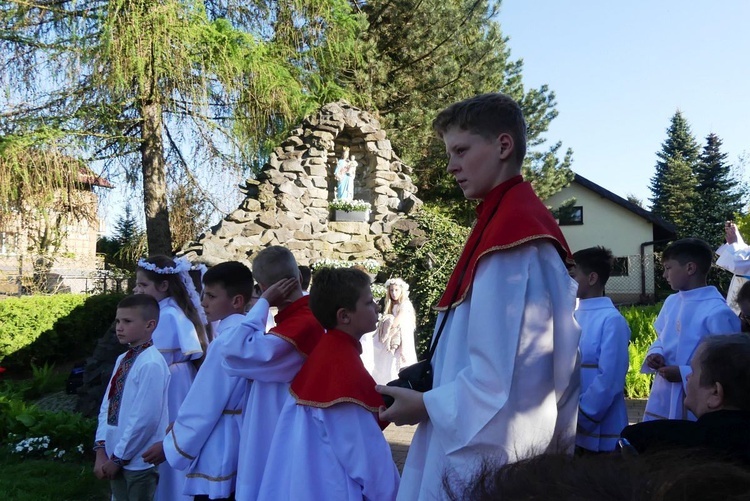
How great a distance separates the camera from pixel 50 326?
517 inches

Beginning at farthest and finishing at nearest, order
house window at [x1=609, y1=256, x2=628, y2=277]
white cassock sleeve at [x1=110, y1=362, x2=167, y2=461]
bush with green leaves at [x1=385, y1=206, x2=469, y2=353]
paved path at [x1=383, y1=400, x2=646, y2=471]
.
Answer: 1. house window at [x1=609, y1=256, x2=628, y2=277]
2. bush with green leaves at [x1=385, y1=206, x2=469, y2=353]
3. paved path at [x1=383, y1=400, x2=646, y2=471]
4. white cassock sleeve at [x1=110, y1=362, x2=167, y2=461]

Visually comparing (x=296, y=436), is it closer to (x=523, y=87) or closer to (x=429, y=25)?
(x=429, y=25)

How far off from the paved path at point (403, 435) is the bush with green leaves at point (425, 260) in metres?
4.36

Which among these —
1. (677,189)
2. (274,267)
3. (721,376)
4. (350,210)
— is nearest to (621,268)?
(350,210)

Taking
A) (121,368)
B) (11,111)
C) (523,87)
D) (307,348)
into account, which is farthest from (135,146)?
(523,87)

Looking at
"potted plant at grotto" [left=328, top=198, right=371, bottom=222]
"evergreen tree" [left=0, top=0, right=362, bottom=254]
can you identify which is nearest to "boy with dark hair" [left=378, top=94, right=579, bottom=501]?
"evergreen tree" [left=0, top=0, right=362, bottom=254]

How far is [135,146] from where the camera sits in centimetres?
1277

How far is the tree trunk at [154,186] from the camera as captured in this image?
12.4 metres

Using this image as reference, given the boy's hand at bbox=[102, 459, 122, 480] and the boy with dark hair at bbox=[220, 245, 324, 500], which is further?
the boy's hand at bbox=[102, 459, 122, 480]

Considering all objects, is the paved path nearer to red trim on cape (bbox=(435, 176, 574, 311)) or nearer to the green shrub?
the green shrub

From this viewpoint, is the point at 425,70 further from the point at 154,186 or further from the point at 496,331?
the point at 496,331

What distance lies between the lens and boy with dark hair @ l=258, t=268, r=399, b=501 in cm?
280

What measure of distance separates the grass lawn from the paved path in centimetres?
282

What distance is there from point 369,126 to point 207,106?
14.7ft
